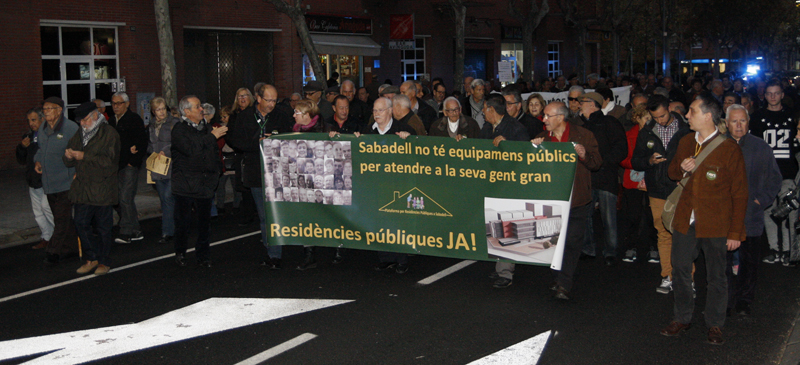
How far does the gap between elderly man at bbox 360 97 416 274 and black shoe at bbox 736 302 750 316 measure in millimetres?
3419

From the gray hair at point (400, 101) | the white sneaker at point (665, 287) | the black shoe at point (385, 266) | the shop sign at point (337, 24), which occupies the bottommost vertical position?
the white sneaker at point (665, 287)

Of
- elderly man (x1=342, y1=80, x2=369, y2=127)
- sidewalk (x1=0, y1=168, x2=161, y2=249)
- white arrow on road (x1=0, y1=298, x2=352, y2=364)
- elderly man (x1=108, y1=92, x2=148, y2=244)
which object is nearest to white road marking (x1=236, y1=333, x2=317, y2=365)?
white arrow on road (x1=0, y1=298, x2=352, y2=364)

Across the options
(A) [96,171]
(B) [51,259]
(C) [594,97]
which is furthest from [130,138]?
(C) [594,97]

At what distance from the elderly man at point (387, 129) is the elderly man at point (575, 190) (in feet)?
5.34

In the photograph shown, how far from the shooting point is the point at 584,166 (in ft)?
25.6

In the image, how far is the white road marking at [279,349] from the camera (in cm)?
599

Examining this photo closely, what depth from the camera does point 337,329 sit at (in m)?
6.76

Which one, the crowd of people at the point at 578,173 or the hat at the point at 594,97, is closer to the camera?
the crowd of people at the point at 578,173

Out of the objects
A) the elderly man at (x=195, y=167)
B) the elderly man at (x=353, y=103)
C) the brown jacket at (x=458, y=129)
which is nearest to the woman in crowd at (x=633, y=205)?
the brown jacket at (x=458, y=129)

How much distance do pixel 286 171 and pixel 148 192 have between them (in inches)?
299

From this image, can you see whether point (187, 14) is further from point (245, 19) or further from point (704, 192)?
point (704, 192)

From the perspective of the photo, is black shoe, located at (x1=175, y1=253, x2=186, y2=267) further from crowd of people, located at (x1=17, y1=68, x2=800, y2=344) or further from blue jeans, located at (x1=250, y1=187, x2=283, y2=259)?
blue jeans, located at (x1=250, y1=187, x2=283, y2=259)

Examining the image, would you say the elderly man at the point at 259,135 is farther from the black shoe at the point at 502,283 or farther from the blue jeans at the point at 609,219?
the blue jeans at the point at 609,219

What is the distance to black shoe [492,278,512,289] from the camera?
8141 millimetres
